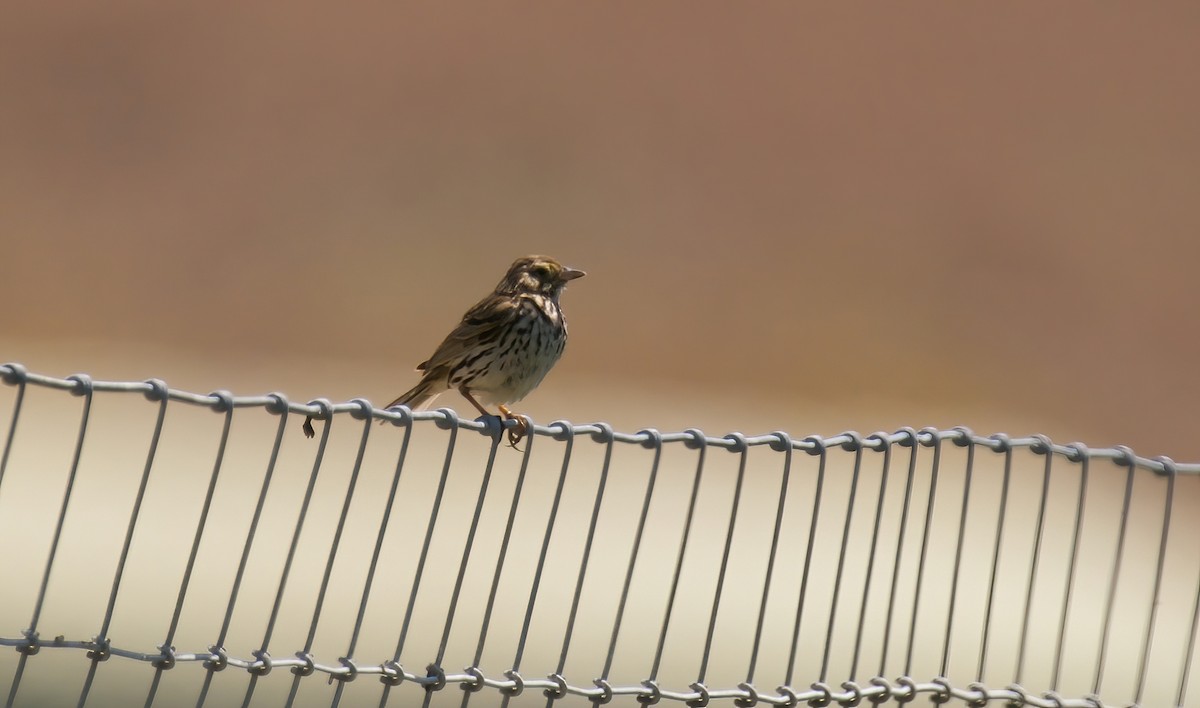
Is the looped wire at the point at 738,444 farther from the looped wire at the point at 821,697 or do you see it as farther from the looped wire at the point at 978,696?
the looped wire at the point at 978,696

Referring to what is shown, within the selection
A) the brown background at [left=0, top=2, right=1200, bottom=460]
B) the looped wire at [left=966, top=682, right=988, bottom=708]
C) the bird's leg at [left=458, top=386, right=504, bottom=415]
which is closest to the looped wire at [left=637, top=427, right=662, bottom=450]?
the looped wire at [left=966, top=682, right=988, bottom=708]

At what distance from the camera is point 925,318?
3722cm

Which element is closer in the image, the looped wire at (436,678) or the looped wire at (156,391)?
the looped wire at (156,391)

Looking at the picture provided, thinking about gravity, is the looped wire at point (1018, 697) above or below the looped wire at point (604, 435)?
below

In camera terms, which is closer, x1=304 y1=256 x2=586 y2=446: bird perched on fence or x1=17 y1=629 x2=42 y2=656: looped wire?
x1=17 y1=629 x2=42 y2=656: looped wire

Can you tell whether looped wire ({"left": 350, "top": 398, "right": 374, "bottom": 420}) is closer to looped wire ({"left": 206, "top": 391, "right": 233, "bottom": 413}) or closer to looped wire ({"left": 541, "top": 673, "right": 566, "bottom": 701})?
looped wire ({"left": 206, "top": 391, "right": 233, "bottom": 413})

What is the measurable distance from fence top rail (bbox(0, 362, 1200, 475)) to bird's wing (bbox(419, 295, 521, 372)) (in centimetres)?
150

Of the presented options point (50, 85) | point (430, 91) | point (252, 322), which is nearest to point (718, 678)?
point (252, 322)

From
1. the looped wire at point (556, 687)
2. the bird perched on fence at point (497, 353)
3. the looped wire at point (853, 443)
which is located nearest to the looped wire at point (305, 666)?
the looped wire at point (556, 687)

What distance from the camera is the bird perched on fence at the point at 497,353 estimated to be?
7.38m

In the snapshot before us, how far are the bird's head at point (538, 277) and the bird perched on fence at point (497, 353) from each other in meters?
0.23

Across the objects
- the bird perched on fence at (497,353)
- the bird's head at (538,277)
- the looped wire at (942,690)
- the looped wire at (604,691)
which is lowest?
the looped wire at (604,691)

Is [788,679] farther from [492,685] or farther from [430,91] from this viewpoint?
[430,91]

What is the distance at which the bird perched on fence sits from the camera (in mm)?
7375
